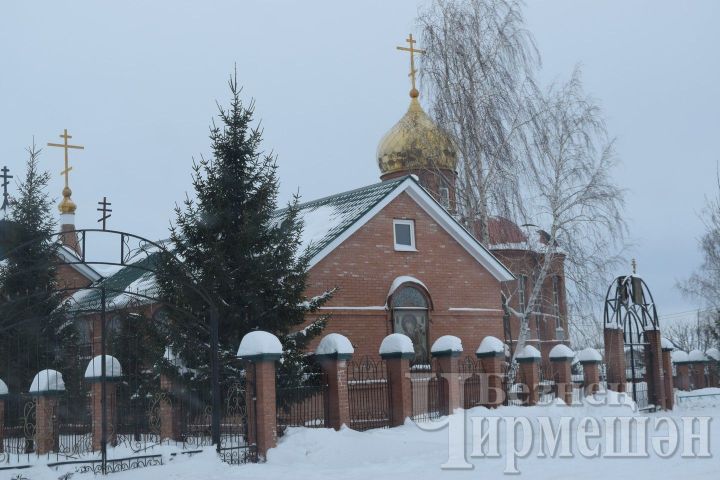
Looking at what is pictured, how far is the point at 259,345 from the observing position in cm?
1312

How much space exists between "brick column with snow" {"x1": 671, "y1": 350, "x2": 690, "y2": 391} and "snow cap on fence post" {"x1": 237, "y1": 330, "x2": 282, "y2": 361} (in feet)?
51.5

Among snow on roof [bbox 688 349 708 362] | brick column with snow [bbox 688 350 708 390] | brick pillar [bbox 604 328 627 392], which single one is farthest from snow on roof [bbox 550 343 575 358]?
brick column with snow [bbox 688 350 708 390]

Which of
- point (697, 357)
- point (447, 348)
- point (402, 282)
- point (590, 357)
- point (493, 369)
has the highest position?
point (402, 282)

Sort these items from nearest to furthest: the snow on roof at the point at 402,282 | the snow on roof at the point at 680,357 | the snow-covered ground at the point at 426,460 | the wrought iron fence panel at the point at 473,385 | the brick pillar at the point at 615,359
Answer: the snow-covered ground at the point at 426,460, the wrought iron fence panel at the point at 473,385, the snow on roof at the point at 402,282, the brick pillar at the point at 615,359, the snow on roof at the point at 680,357

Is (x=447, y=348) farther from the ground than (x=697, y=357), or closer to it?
farther from the ground

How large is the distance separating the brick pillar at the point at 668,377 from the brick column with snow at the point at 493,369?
547cm

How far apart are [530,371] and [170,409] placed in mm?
7694

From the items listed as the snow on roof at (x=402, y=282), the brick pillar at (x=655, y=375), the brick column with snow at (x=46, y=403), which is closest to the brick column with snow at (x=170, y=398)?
the brick column with snow at (x=46, y=403)

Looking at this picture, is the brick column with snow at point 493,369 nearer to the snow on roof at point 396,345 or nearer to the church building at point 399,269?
the church building at point 399,269

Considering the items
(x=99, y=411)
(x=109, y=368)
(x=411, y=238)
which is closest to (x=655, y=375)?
(x=411, y=238)

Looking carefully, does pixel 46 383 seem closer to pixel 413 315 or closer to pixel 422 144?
pixel 413 315

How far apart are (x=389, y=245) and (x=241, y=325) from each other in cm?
609

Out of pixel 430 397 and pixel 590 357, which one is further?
pixel 590 357

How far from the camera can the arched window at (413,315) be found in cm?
2009
